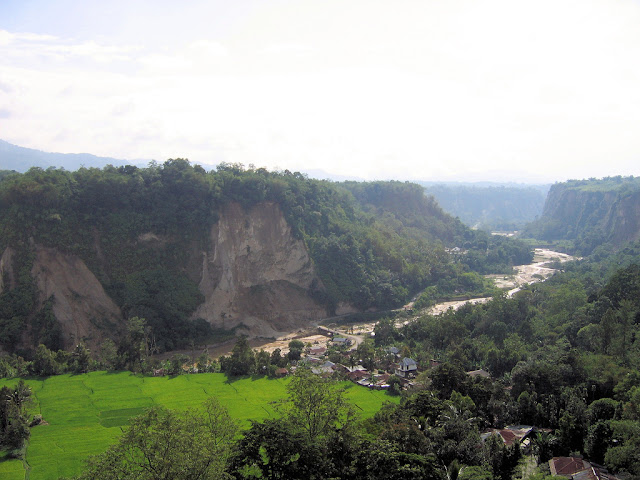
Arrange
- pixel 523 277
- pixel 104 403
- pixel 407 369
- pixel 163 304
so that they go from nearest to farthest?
pixel 104 403 → pixel 407 369 → pixel 163 304 → pixel 523 277

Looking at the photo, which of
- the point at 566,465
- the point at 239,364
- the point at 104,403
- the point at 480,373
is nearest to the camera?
the point at 566,465

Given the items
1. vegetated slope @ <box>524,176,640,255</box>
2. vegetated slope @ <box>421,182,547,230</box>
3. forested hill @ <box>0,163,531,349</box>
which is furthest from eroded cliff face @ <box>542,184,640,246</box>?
forested hill @ <box>0,163,531,349</box>

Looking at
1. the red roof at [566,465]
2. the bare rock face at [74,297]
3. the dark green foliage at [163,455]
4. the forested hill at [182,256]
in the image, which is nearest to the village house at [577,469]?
the red roof at [566,465]

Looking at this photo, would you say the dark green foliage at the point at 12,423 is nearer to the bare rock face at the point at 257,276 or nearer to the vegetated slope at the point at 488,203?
the bare rock face at the point at 257,276

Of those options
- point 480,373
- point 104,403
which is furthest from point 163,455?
point 480,373

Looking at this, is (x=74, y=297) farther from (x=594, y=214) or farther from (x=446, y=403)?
(x=594, y=214)

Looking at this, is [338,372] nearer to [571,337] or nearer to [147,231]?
[571,337]

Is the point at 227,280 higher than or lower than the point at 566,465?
higher
